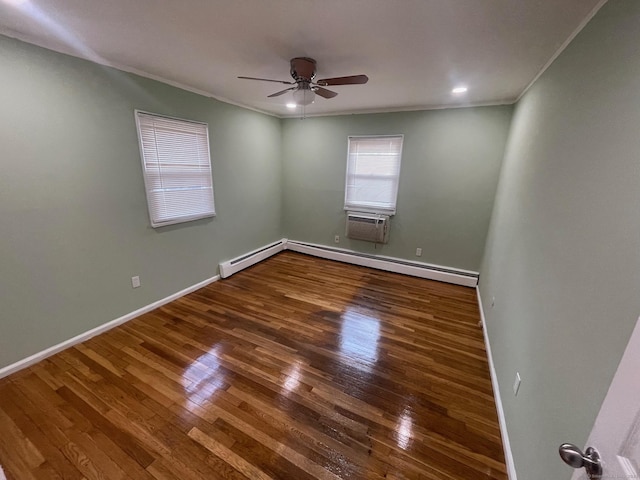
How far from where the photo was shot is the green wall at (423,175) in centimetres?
337

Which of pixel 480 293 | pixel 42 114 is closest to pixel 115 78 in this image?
pixel 42 114

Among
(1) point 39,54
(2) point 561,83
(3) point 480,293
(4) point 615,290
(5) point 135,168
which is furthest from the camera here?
(3) point 480,293

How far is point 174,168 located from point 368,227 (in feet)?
9.03

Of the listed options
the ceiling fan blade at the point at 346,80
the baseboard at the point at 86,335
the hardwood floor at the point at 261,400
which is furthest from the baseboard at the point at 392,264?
the ceiling fan blade at the point at 346,80

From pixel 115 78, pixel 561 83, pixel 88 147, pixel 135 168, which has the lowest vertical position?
pixel 135 168

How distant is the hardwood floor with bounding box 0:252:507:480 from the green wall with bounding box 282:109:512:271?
1.32 meters

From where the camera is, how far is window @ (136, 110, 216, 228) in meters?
2.62

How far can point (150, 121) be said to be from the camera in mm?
2580

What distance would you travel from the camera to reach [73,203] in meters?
2.16

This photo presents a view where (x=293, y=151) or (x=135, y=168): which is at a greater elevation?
(x=293, y=151)

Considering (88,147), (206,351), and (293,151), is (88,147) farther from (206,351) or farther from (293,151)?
(293,151)

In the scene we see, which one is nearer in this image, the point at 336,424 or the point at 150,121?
the point at 336,424

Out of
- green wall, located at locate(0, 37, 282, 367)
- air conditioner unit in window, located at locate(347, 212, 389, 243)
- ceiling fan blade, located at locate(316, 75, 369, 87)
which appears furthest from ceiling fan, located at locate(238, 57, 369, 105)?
air conditioner unit in window, located at locate(347, 212, 389, 243)

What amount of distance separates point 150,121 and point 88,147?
613 mm
